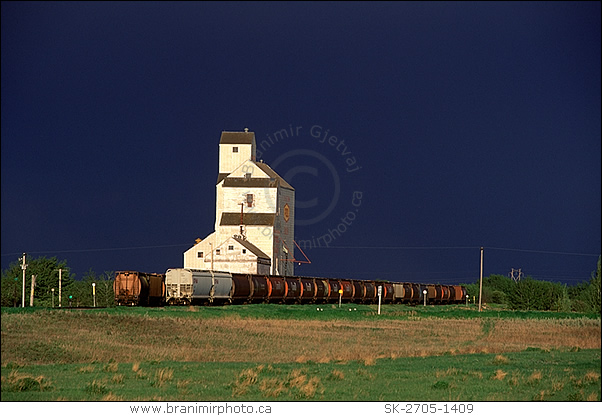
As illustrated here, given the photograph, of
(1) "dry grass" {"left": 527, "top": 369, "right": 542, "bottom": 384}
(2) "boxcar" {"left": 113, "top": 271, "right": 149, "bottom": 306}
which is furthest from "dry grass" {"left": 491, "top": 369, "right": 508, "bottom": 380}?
(2) "boxcar" {"left": 113, "top": 271, "right": 149, "bottom": 306}

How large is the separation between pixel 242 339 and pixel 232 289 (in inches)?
955

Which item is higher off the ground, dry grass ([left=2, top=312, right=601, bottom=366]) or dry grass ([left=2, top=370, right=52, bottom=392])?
dry grass ([left=2, top=370, right=52, bottom=392])

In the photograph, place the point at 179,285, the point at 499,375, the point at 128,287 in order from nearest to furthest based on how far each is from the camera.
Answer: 1. the point at 499,375
2. the point at 128,287
3. the point at 179,285

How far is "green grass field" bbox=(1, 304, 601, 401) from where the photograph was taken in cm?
2700

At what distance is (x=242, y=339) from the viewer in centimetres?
4706

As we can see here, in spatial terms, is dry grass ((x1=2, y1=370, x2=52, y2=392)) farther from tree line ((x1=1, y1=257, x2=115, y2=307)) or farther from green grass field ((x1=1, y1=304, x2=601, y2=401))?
tree line ((x1=1, y1=257, x2=115, y2=307))

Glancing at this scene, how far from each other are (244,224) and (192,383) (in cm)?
8156

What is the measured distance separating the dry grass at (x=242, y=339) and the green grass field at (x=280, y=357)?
9 centimetres

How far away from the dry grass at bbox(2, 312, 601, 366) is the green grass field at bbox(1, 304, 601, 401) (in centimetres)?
9

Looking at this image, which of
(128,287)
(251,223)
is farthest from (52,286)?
(128,287)

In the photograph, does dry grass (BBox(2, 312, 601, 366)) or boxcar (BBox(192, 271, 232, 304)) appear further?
boxcar (BBox(192, 271, 232, 304))

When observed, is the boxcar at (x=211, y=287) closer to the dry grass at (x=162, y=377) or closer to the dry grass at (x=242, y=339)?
the dry grass at (x=242, y=339)

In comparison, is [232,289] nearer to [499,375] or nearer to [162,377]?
[162,377]

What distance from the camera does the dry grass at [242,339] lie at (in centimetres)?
3895
